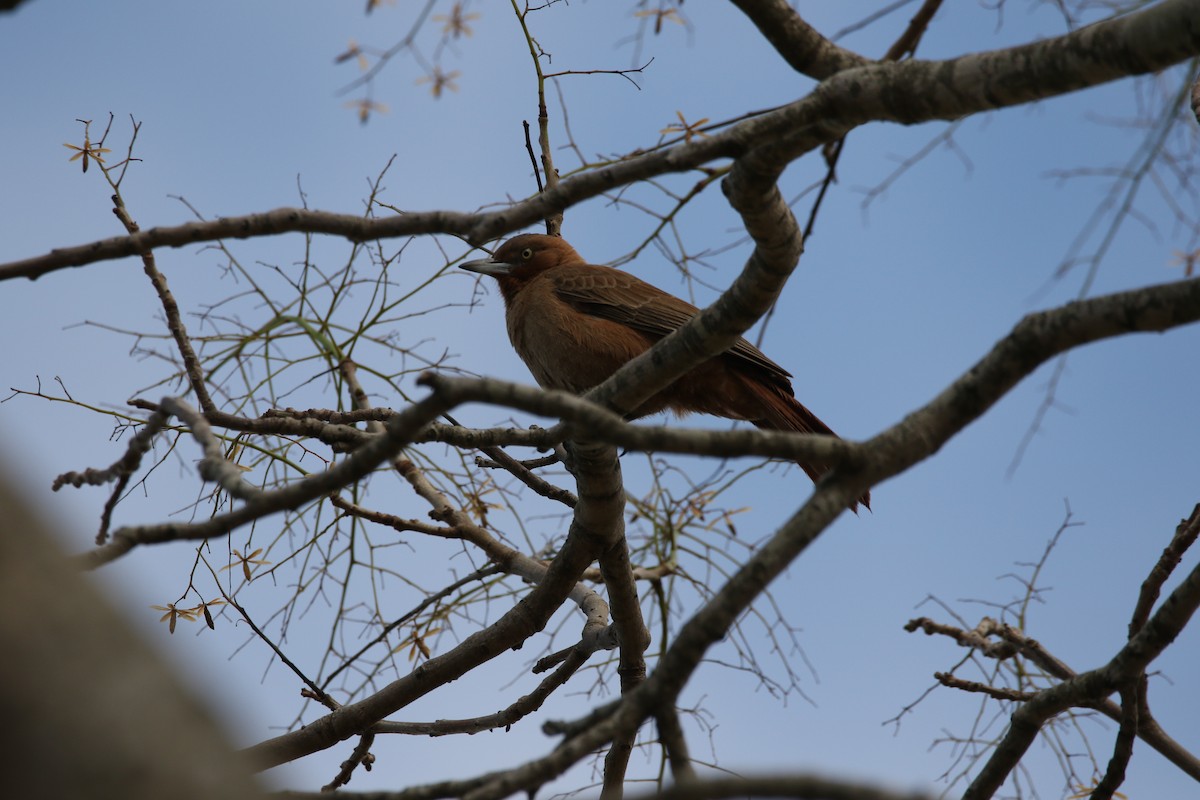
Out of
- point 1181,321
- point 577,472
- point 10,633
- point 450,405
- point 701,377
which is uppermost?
point 701,377

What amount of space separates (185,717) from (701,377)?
14.3 feet

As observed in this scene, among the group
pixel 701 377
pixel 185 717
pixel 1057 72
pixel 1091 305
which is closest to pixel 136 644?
pixel 185 717

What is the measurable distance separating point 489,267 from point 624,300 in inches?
34.4

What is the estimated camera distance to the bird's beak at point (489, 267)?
5840 millimetres

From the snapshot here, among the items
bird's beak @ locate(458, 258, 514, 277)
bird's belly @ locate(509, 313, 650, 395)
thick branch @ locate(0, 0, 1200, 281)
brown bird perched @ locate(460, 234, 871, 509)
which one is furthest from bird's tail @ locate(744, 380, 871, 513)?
thick branch @ locate(0, 0, 1200, 281)

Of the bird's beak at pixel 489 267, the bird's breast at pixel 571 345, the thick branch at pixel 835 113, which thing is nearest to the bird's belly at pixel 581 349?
the bird's breast at pixel 571 345

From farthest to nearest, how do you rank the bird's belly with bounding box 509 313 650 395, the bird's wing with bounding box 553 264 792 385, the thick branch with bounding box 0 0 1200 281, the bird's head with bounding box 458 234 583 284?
the bird's head with bounding box 458 234 583 284 < the bird's wing with bounding box 553 264 792 385 < the bird's belly with bounding box 509 313 650 395 < the thick branch with bounding box 0 0 1200 281

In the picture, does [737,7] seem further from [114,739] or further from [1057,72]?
[114,739]

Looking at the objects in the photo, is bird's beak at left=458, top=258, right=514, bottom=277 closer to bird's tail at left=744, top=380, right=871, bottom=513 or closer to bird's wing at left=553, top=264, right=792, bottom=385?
bird's wing at left=553, top=264, right=792, bottom=385

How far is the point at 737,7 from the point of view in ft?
9.34

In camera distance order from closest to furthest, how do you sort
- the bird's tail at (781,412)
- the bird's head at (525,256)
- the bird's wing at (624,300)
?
the bird's tail at (781,412), the bird's wing at (624,300), the bird's head at (525,256)

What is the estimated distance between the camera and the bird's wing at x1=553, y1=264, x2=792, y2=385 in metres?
5.66

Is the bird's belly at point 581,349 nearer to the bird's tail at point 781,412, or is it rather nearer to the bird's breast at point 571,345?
the bird's breast at point 571,345

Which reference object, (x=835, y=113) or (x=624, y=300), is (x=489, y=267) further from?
(x=835, y=113)
